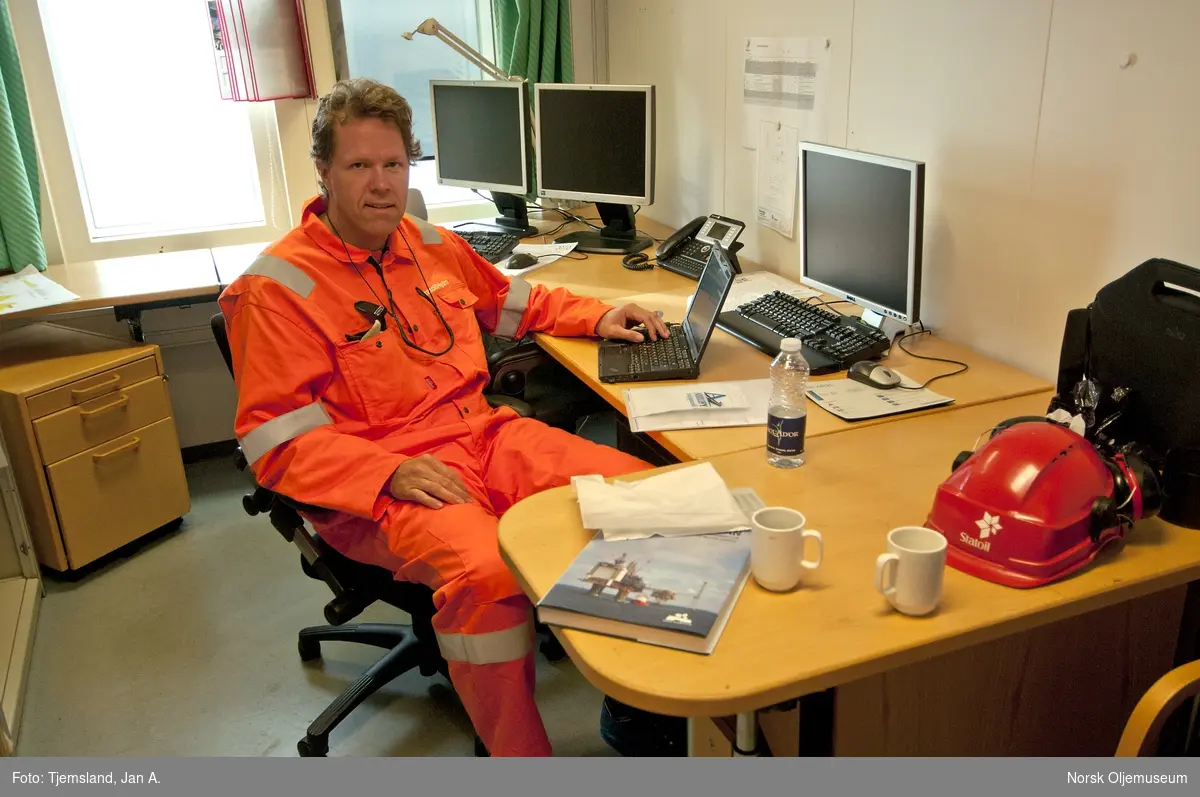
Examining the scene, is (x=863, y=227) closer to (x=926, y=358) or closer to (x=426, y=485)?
(x=926, y=358)

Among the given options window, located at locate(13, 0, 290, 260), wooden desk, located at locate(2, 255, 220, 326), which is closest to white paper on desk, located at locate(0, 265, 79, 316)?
wooden desk, located at locate(2, 255, 220, 326)

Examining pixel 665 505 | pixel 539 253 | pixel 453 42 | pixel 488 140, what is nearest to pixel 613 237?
pixel 539 253

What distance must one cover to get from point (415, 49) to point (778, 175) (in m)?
1.63

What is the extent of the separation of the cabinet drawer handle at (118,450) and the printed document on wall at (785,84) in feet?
6.69

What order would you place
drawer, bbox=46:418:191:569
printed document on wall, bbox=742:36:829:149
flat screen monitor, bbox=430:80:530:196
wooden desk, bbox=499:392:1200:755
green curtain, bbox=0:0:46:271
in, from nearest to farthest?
wooden desk, bbox=499:392:1200:755
printed document on wall, bbox=742:36:829:149
drawer, bbox=46:418:191:569
green curtain, bbox=0:0:46:271
flat screen monitor, bbox=430:80:530:196

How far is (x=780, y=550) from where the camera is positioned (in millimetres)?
1213

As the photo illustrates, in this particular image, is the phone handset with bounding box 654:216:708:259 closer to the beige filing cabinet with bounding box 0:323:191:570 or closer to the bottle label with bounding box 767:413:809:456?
the bottle label with bounding box 767:413:809:456

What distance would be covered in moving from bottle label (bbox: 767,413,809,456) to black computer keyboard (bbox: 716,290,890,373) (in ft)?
1.50

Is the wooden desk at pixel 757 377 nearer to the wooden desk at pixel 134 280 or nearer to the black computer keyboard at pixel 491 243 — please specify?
the black computer keyboard at pixel 491 243

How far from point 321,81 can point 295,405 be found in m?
1.99

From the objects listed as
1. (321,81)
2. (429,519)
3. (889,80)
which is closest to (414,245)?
(429,519)

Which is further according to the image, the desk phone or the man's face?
the desk phone

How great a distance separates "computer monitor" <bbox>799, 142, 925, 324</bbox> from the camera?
1.96 metres

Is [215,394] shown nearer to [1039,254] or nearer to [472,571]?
[472,571]
